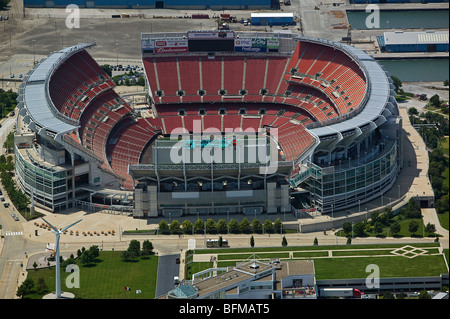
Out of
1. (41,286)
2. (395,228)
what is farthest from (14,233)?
(395,228)

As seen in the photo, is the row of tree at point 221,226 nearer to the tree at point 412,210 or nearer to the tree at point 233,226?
the tree at point 233,226

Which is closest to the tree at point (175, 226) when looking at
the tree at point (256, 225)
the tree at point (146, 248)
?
the tree at point (146, 248)

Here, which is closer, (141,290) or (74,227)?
(141,290)

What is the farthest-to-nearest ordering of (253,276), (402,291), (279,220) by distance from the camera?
1. (279,220)
2. (402,291)
3. (253,276)

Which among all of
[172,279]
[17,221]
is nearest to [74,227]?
[17,221]
